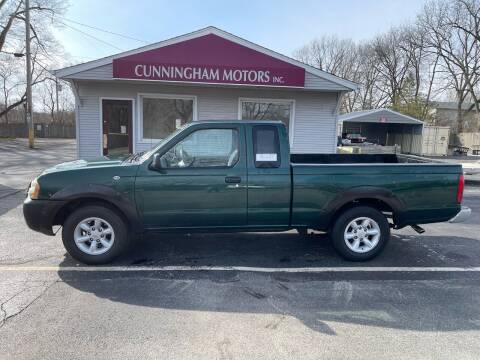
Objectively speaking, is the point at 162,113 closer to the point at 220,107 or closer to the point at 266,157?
the point at 220,107

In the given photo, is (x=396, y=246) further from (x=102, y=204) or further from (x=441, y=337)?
(x=102, y=204)

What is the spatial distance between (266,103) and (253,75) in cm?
134

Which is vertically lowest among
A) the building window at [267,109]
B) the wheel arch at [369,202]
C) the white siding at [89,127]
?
the wheel arch at [369,202]

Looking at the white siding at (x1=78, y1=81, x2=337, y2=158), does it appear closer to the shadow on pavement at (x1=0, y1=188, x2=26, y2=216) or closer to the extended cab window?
the shadow on pavement at (x1=0, y1=188, x2=26, y2=216)

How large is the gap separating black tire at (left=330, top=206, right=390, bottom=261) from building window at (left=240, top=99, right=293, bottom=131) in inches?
283

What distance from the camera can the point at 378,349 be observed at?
9.28ft

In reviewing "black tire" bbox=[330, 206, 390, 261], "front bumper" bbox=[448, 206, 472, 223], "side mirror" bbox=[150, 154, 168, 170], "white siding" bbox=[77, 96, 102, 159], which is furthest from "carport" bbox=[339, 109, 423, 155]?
"side mirror" bbox=[150, 154, 168, 170]

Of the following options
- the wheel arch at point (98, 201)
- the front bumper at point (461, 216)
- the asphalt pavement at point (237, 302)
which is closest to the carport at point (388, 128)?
the asphalt pavement at point (237, 302)

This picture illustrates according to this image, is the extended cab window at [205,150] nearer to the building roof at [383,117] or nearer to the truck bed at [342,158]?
the truck bed at [342,158]

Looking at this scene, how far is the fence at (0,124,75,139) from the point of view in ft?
137

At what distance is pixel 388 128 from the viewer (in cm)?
3306

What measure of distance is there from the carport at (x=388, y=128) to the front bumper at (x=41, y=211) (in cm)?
2657

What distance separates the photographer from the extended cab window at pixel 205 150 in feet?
14.2

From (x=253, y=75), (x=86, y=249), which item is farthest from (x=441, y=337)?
(x=253, y=75)
